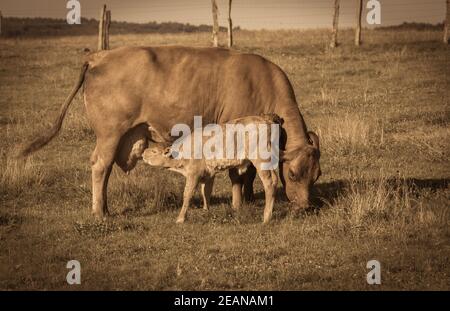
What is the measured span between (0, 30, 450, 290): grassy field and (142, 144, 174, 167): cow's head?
74 cm

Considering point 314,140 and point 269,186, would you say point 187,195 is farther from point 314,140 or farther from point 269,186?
point 314,140

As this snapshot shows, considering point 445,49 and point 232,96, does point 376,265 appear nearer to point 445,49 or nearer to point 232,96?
point 232,96

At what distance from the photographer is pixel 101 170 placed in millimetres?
9156

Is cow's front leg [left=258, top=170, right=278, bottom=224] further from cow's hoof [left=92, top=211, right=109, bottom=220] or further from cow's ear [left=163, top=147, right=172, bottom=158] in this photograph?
cow's hoof [left=92, top=211, right=109, bottom=220]

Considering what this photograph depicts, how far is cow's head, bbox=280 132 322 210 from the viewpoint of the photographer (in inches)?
342

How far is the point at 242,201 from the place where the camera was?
9.56m

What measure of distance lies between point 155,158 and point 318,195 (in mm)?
2674

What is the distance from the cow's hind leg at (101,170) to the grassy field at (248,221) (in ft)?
0.88

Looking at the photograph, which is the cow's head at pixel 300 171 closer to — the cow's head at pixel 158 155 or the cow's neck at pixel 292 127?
the cow's neck at pixel 292 127

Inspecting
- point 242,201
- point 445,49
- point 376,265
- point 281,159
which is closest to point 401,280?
point 376,265

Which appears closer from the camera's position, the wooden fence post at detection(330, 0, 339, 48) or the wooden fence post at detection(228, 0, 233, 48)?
the wooden fence post at detection(330, 0, 339, 48)

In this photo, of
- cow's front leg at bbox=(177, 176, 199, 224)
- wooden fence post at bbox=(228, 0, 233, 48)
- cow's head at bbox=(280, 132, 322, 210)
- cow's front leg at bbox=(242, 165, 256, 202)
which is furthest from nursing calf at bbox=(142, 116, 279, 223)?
wooden fence post at bbox=(228, 0, 233, 48)

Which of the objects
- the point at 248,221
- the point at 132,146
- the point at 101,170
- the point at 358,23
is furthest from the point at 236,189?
the point at 358,23
